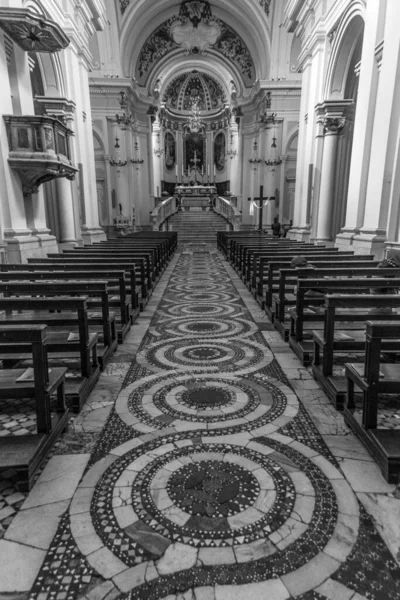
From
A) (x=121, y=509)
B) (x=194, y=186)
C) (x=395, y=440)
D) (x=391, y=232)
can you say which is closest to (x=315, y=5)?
(x=391, y=232)

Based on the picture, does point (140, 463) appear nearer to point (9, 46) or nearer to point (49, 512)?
point (49, 512)

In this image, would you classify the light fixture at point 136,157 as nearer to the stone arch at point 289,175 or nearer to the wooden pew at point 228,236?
the stone arch at point 289,175

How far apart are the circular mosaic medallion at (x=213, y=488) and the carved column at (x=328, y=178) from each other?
1008 cm

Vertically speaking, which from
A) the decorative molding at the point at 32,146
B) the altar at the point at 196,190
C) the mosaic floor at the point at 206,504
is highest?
the altar at the point at 196,190

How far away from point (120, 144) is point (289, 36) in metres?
9.43

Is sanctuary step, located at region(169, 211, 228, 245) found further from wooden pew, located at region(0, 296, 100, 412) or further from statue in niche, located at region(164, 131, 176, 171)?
wooden pew, located at region(0, 296, 100, 412)

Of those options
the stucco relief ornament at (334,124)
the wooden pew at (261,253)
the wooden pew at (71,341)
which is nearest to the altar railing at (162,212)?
the stucco relief ornament at (334,124)

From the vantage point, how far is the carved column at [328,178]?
10.6 meters

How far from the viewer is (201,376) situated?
3.60m

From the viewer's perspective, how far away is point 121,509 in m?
1.94

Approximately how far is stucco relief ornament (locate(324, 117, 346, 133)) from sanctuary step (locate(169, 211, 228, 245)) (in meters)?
8.92

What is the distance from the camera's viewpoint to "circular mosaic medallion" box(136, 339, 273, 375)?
3.83 m

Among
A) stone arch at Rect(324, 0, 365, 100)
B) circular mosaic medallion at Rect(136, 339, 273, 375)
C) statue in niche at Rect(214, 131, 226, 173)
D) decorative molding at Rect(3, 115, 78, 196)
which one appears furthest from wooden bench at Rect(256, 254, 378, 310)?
statue in niche at Rect(214, 131, 226, 173)

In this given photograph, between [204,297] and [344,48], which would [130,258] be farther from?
[344,48]
